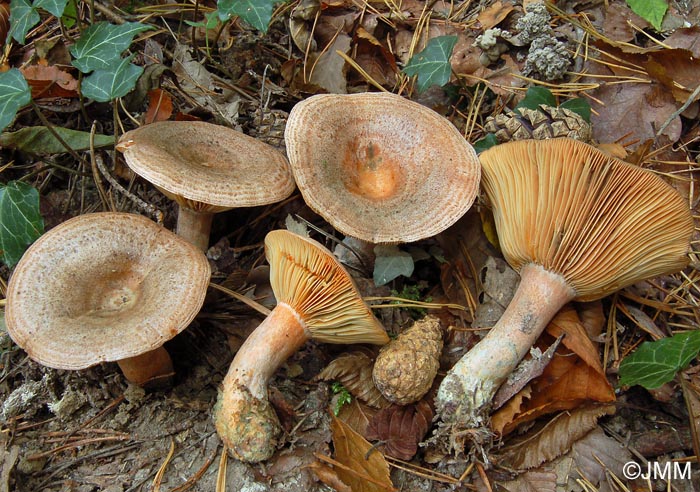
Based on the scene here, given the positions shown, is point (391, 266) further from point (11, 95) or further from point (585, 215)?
point (11, 95)

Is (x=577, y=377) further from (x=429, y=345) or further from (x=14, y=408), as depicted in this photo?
(x=14, y=408)

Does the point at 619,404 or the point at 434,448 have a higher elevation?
the point at 619,404

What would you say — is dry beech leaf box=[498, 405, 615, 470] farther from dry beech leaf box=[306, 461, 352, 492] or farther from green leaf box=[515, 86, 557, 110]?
green leaf box=[515, 86, 557, 110]

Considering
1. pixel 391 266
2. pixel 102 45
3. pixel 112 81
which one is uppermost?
pixel 102 45

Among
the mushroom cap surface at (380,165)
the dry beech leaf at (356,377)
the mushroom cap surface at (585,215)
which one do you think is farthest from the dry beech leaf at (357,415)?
the mushroom cap surface at (585,215)

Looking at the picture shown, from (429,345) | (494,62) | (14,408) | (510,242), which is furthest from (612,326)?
(14,408)

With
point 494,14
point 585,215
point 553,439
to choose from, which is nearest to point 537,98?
point 494,14
